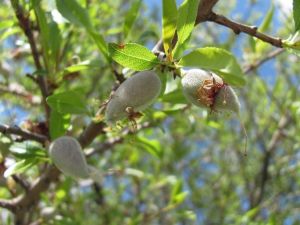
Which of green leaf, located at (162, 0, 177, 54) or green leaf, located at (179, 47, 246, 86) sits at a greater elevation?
green leaf, located at (162, 0, 177, 54)

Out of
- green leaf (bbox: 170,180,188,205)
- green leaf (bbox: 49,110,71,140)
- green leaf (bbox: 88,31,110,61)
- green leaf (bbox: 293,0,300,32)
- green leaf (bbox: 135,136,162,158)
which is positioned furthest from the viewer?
green leaf (bbox: 170,180,188,205)

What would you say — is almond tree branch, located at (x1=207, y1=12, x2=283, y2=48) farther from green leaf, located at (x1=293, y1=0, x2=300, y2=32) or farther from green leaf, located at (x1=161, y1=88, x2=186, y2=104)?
green leaf, located at (x1=161, y1=88, x2=186, y2=104)

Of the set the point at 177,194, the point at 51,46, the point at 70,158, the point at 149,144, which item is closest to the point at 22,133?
the point at 70,158

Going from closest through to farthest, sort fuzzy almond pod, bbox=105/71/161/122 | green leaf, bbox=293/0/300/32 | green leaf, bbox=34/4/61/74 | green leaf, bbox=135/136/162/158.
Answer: fuzzy almond pod, bbox=105/71/161/122 → green leaf, bbox=293/0/300/32 → green leaf, bbox=34/4/61/74 → green leaf, bbox=135/136/162/158

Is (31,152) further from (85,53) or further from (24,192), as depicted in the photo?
(85,53)

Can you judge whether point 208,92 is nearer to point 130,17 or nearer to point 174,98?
point 174,98

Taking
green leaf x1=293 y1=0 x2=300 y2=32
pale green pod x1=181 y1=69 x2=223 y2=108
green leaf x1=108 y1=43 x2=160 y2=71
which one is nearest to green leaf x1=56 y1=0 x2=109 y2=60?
green leaf x1=108 y1=43 x2=160 y2=71

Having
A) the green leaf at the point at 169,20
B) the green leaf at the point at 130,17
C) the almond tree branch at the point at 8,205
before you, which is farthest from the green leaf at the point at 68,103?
the almond tree branch at the point at 8,205
